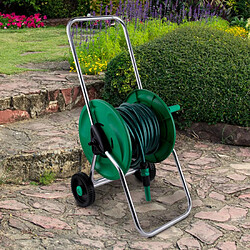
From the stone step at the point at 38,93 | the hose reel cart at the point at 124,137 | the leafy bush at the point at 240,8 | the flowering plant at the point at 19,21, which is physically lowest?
the flowering plant at the point at 19,21

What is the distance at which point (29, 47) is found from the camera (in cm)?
741

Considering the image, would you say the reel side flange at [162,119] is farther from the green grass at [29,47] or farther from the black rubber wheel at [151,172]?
the green grass at [29,47]

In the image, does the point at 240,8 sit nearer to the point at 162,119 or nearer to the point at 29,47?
the point at 29,47

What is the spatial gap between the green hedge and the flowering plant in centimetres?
613

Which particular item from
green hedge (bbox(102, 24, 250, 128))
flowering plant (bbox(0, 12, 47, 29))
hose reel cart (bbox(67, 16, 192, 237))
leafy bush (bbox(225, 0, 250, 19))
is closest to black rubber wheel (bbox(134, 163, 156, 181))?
hose reel cart (bbox(67, 16, 192, 237))

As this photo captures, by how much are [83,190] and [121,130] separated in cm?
75

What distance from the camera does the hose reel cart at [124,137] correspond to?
9.75ft

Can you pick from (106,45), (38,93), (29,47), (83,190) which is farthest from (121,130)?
(29,47)

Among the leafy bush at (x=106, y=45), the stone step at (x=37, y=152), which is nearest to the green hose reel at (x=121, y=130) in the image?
the stone step at (x=37, y=152)

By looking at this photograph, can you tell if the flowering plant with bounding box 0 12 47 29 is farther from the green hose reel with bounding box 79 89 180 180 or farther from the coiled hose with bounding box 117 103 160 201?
the coiled hose with bounding box 117 103 160 201

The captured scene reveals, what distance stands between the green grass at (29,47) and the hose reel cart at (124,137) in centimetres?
270

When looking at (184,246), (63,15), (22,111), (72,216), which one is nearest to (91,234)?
(72,216)

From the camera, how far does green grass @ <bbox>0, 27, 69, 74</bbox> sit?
6.18m

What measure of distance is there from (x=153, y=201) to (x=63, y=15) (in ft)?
29.8
